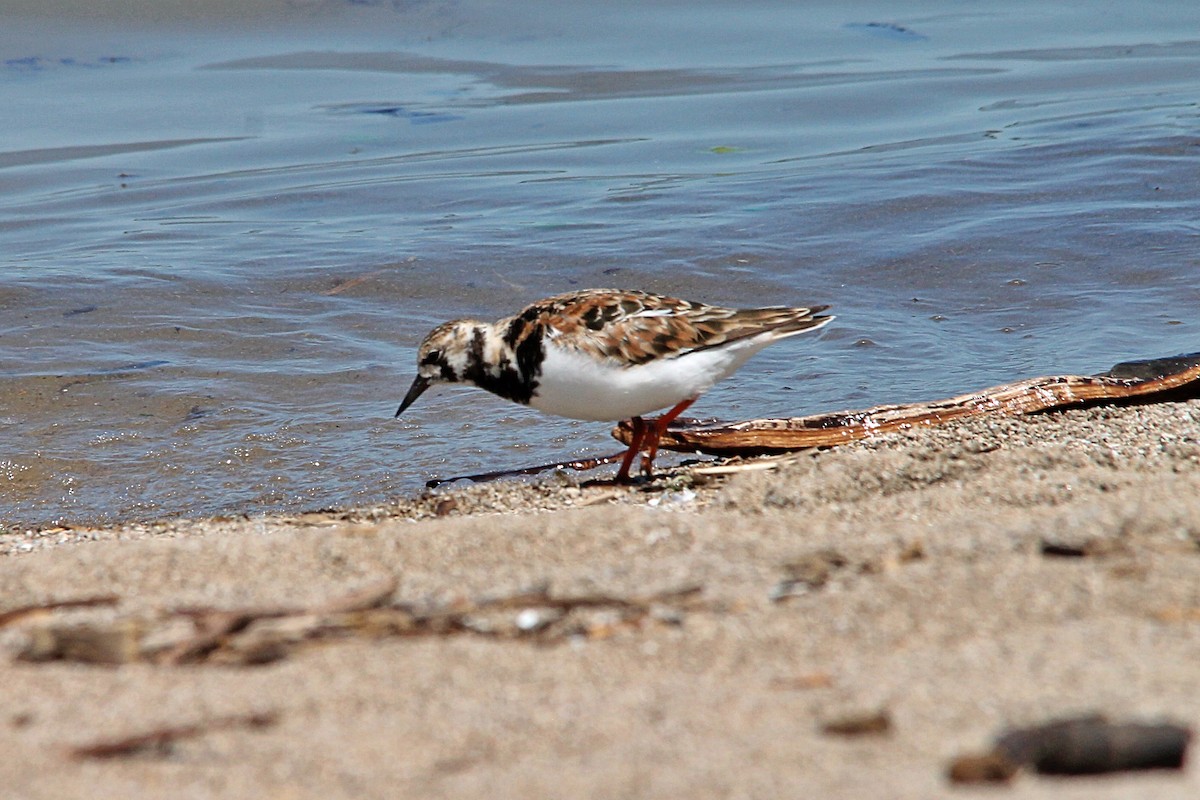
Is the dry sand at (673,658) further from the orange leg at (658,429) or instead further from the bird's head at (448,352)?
the bird's head at (448,352)

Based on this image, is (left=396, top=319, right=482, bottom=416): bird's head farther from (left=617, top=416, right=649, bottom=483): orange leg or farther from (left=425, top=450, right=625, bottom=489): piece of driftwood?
(left=617, top=416, right=649, bottom=483): orange leg

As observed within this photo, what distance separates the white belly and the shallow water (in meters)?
1.10

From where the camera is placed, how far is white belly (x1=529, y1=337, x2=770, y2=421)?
4500mm

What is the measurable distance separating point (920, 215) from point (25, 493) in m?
6.20

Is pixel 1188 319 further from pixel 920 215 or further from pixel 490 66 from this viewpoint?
pixel 490 66

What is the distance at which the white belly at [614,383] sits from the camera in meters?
4.50

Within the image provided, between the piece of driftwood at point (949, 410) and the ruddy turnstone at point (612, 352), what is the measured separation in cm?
23

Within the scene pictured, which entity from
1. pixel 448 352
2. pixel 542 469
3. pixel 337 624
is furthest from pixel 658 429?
pixel 337 624

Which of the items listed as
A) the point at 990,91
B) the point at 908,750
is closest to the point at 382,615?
the point at 908,750

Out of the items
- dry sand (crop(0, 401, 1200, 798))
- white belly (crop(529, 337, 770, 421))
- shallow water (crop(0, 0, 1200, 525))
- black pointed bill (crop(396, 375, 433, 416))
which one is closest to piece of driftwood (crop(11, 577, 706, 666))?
dry sand (crop(0, 401, 1200, 798))

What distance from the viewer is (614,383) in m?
4.49

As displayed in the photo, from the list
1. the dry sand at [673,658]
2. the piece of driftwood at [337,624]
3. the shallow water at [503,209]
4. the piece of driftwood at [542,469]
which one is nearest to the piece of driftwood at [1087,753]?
the dry sand at [673,658]

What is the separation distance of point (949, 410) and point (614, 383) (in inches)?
45.5

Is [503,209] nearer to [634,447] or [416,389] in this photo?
[416,389]
